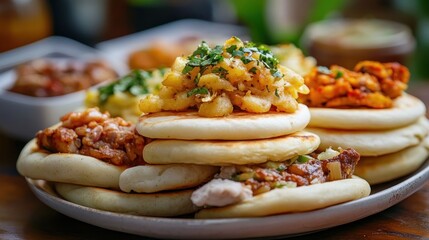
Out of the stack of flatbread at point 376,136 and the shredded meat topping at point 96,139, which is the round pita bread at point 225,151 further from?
the stack of flatbread at point 376,136

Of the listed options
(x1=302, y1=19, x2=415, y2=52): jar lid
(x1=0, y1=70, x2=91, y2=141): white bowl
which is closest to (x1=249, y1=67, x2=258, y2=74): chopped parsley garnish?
(x1=0, y1=70, x2=91, y2=141): white bowl

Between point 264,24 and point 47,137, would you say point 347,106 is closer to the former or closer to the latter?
point 47,137

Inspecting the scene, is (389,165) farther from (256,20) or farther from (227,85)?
(256,20)

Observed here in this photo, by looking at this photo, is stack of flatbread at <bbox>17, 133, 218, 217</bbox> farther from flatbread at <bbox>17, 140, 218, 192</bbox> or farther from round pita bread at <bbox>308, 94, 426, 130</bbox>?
round pita bread at <bbox>308, 94, 426, 130</bbox>

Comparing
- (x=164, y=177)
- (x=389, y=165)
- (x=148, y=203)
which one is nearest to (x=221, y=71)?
(x=164, y=177)

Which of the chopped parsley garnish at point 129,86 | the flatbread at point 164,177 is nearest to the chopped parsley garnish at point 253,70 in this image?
the flatbread at point 164,177

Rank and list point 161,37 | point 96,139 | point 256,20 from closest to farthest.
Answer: point 96,139
point 161,37
point 256,20

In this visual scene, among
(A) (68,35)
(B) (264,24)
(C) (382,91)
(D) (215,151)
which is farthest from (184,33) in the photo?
(D) (215,151)
